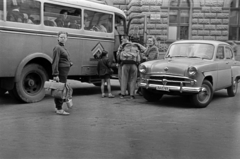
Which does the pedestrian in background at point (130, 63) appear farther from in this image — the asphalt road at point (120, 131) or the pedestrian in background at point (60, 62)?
the pedestrian in background at point (60, 62)

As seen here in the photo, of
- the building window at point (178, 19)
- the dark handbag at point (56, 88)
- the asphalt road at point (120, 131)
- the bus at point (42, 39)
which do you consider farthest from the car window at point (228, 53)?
the building window at point (178, 19)

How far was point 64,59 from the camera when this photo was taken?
7.04m

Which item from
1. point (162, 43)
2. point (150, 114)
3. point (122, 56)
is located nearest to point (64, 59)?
point (150, 114)

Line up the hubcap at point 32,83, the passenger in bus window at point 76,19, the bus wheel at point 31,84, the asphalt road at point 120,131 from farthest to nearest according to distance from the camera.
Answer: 1. the passenger in bus window at point 76,19
2. the hubcap at point 32,83
3. the bus wheel at point 31,84
4. the asphalt road at point 120,131

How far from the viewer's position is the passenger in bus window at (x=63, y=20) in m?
9.21

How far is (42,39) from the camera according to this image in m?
8.76

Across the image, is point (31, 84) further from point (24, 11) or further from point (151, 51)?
point (151, 51)

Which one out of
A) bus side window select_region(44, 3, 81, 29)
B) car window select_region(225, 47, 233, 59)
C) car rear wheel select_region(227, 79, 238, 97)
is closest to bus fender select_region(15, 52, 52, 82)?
bus side window select_region(44, 3, 81, 29)

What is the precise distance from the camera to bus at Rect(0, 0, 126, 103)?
8.02 meters

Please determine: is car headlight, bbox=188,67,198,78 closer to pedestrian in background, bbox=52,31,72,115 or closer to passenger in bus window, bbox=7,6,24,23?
pedestrian in background, bbox=52,31,72,115

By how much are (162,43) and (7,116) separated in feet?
51.9

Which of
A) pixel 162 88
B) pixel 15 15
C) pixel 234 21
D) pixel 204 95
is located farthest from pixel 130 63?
pixel 234 21

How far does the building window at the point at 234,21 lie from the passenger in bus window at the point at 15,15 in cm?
1689

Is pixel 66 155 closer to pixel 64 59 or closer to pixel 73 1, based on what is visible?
pixel 64 59
